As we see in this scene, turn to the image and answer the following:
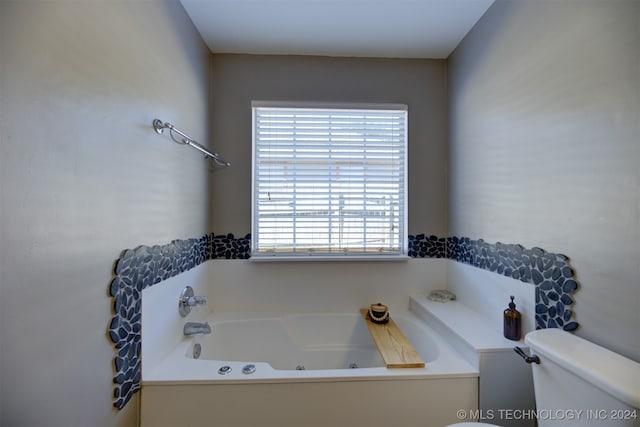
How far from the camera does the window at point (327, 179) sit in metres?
2.01

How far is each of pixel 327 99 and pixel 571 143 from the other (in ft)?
4.78

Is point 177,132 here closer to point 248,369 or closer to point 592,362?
point 248,369

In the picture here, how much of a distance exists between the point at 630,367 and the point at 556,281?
36cm

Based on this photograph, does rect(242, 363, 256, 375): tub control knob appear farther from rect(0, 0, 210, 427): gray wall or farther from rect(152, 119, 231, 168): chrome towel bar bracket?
rect(152, 119, 231, 168): chrome towel bar bracket

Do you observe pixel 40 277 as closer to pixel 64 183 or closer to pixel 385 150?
pixel 64 183

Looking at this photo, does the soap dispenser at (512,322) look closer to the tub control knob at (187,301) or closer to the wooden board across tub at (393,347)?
the wooden board across tub at (393,347)

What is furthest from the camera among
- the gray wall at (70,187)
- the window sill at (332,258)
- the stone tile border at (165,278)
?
the window sill at (332,258)

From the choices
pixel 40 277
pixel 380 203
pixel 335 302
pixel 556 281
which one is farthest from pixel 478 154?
pixel 40 277

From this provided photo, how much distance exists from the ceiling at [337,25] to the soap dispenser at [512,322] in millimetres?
1673

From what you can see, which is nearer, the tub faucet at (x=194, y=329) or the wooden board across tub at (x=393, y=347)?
the wooden board across tub at (x=393, y=347)

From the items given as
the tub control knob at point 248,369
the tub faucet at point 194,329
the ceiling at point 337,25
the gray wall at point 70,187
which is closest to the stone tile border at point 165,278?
the gray wall at point 70,187

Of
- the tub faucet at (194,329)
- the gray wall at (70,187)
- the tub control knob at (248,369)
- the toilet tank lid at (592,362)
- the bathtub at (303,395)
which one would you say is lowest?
the bathtub at (303,395)

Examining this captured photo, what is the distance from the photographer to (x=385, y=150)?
2.05m

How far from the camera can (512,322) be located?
128 cm
